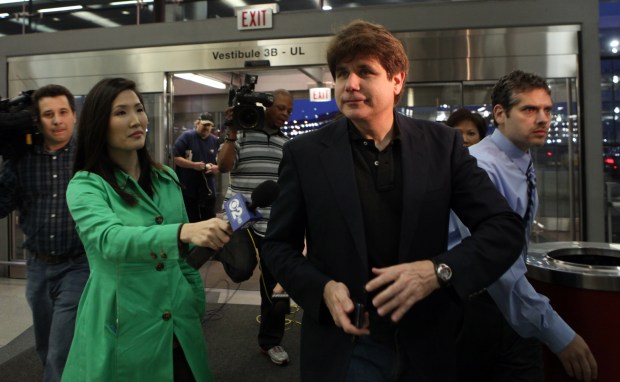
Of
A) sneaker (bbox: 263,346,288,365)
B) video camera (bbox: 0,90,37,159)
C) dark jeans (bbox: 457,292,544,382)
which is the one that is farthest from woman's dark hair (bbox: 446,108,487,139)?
video camera (bbox: 0,90,37,159)

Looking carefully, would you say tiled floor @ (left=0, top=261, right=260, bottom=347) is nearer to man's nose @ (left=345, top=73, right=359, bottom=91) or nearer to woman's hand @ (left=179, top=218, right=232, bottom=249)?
woman's hand @ (left=179, top=218, right=232, bottom=249)

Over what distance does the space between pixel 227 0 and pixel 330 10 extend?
1535 mm

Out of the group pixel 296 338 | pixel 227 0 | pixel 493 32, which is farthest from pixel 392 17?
pixel 296 338

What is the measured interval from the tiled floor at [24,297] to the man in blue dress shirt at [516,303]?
11.1 ft

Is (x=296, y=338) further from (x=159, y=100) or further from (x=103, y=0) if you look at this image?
(x=103, y=0)

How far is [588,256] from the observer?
7.00 ft

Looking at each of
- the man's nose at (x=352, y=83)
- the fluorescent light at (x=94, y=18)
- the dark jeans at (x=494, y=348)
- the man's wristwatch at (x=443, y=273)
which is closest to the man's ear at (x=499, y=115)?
the dark jeans at (x=494, y=348)

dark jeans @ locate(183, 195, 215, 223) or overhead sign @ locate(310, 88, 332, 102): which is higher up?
overhead sign @ locate(310, 88, 332, 102)

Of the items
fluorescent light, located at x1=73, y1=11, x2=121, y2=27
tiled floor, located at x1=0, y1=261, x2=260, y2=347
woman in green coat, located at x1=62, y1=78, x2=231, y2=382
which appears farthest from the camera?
fluorescent light, located at x1=73, y1=11, x2=121, y2=27

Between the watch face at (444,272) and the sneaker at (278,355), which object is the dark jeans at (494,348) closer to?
the watch face at (444,272)

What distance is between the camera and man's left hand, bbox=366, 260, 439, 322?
1096mm

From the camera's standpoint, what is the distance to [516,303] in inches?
62.9

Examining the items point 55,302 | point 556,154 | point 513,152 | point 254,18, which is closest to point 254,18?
point 254,18

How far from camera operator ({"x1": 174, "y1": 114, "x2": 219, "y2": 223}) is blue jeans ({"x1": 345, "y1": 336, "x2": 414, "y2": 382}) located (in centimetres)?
450
